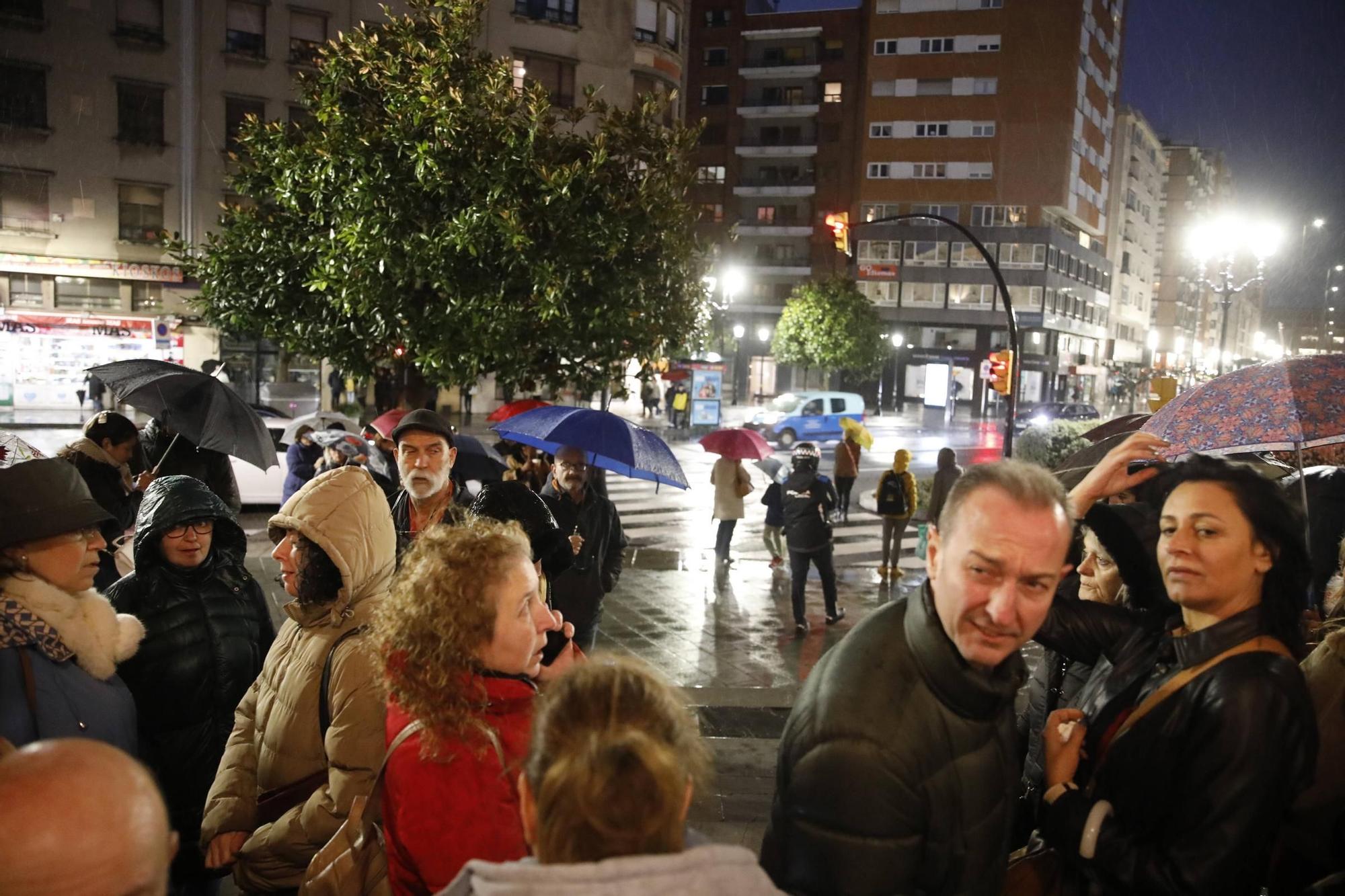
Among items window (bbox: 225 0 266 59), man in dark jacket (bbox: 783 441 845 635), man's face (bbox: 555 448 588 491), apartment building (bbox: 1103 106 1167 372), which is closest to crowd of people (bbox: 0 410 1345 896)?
man's face (bbox: 555 448 588 491)

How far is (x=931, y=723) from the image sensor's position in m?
1.78

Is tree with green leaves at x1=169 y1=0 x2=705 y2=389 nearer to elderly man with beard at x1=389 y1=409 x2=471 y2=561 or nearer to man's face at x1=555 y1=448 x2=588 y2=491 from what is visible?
man's face at x1=555 y1=448 x2=588 y2=491


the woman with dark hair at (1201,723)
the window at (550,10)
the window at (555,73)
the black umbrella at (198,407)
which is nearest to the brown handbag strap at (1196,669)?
the woman with dark hair at (1201,723)

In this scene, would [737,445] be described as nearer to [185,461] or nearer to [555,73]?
[185,461]

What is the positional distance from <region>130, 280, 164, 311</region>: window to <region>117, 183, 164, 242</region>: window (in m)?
1.44

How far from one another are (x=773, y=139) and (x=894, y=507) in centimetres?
5158

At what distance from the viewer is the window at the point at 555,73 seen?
1190 inches

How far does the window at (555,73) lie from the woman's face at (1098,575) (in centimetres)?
2979

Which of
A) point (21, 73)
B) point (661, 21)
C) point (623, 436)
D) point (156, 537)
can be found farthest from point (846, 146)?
point (156, 537)

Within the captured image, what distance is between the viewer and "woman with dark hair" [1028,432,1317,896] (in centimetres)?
195

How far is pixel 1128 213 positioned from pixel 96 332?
72.5 metres

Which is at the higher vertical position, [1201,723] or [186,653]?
[1201,723]

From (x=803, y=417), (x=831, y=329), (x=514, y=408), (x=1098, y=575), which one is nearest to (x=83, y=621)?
(x=1098, y=575)

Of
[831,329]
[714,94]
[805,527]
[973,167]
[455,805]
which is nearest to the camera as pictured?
[455,805]
